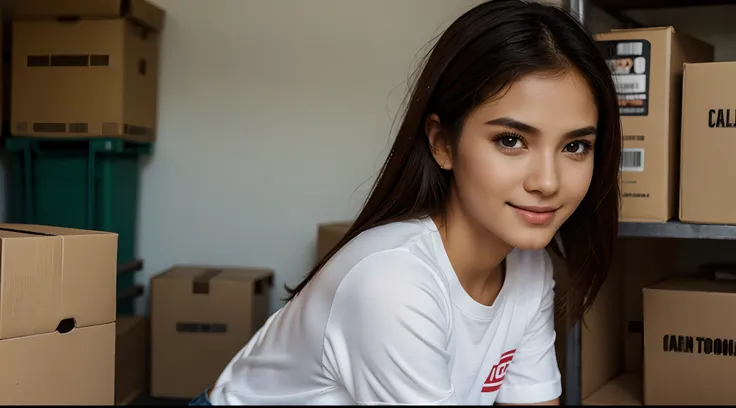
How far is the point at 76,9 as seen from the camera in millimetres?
2311

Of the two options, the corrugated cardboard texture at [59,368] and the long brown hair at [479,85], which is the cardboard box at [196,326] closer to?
the corrugated cardboard texture at [59,368]

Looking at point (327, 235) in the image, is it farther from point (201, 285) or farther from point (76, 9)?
point (76, 9)

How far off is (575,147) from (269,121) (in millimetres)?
1561

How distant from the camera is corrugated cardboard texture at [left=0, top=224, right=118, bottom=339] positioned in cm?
121

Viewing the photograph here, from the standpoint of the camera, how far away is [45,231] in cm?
134

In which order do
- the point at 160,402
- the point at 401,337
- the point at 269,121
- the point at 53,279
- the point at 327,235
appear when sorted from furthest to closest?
the point at 269,121, the point at 160,402, the point at 327,235, the point at 53,279, the point at 401,337

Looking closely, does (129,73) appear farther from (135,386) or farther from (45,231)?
(45,231)

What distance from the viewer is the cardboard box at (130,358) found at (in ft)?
7.51

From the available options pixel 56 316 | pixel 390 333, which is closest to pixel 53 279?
pixel 56 316

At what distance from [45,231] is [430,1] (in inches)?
55.6

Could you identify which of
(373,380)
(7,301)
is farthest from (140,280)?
(373,380)

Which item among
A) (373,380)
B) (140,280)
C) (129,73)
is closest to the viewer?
(373,380)


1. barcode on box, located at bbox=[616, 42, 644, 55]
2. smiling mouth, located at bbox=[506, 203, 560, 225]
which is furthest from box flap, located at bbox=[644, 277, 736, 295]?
smiling mouth, located at bbox=[506, 203, 560, 225]

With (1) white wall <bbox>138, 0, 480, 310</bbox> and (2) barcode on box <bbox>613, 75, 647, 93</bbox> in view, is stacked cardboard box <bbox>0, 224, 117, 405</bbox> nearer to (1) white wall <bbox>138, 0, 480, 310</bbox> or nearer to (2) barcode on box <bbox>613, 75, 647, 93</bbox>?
(2) barcode on box <bbox>613, 75, 647, 93</bbox>
